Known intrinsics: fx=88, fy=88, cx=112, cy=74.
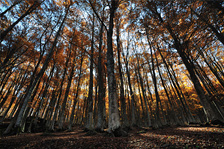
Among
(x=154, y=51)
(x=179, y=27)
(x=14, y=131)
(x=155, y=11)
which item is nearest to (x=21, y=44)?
(x=14, y=131)

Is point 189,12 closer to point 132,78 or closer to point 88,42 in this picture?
point 88,42

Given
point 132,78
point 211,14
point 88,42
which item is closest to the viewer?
point 211,14

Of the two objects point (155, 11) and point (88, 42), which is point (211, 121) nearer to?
point (155, 11)

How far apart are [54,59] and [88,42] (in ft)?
17.4

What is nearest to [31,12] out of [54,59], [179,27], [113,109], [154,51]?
[54,59]

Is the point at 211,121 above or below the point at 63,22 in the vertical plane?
below

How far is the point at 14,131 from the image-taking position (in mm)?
7660

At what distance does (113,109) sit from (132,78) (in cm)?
1571

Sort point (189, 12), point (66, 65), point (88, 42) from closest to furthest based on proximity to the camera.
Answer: point (189, 12), point (88, 42), point (66, 65)

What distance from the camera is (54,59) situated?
12172 mm

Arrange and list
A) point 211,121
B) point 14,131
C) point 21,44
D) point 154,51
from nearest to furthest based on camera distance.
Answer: point 211,121, point 14,131, point 21,44, point 154,51

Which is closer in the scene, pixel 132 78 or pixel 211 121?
pixel 211 121

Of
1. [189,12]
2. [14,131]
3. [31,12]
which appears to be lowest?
[14,131]

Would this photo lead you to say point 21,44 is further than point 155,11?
Yes
